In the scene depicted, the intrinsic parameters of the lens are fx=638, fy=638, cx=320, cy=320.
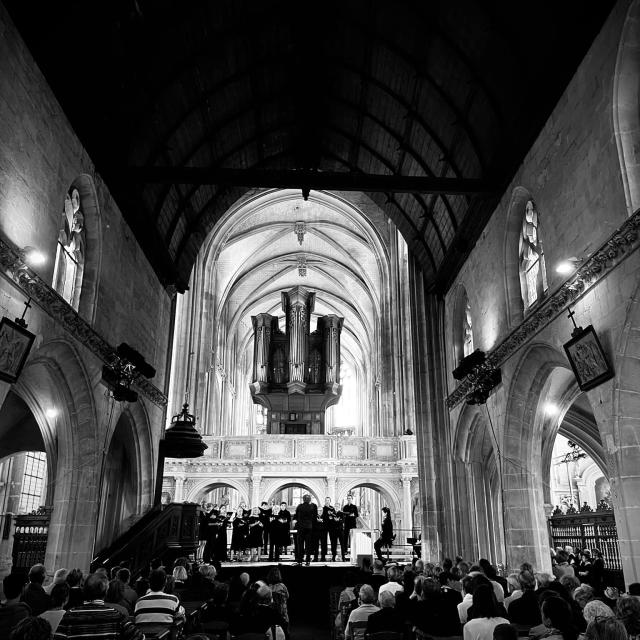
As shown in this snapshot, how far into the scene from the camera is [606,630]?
3.45m

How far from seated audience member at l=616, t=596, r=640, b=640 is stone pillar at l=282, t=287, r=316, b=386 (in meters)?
28.6

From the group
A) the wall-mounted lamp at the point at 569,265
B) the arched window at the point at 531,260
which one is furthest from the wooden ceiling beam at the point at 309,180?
the wall-mounted lamp at the point at 569,265

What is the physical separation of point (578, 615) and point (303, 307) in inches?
1201

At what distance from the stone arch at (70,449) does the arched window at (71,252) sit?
4.12ft

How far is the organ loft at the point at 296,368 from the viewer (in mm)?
33031

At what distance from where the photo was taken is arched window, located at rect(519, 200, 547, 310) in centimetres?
1133

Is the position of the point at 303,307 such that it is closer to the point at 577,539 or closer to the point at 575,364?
the point at 577,539

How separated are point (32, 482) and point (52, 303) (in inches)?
555

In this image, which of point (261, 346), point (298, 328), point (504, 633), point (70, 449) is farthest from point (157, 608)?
point (261, 346)

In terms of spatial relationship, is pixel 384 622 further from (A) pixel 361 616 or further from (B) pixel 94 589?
(B) pixel 94 589

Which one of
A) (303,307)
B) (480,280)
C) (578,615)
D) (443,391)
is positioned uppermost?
(303,307)

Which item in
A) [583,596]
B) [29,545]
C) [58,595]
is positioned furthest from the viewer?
[29,545]

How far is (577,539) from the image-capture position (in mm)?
14984

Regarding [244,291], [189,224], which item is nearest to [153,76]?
[189,224]
